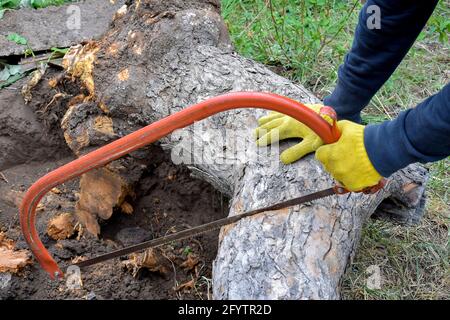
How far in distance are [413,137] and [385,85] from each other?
193cm

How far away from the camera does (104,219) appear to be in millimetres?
2959

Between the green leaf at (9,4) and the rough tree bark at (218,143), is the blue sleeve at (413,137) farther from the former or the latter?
the green leaf at (9,4)

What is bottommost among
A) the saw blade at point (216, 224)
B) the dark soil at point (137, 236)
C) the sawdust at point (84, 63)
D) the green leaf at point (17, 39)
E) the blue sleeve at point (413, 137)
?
the dark soil at point (137, 236)

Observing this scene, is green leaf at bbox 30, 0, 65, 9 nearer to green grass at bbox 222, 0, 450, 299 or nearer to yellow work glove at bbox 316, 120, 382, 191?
green grass at bbox 222, 0, 450, 299

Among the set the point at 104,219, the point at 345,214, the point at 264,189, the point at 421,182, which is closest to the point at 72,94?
the point at 104,219

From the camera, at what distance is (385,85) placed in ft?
12.9

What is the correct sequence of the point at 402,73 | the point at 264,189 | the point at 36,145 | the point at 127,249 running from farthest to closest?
1. the point at 402,73
2. the point at 36,145
3. the point at 127,249
4. the point at 264,189

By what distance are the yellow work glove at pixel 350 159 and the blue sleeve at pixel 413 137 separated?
3 centimetres

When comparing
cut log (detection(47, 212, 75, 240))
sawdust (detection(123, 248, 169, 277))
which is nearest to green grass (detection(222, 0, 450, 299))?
sawdust (detection(123, 248, 169, 277))

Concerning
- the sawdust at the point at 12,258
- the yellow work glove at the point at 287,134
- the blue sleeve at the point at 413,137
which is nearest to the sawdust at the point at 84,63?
→ the sawdust at the point at 12,258

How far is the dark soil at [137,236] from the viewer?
2.64m

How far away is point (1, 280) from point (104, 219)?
58cm

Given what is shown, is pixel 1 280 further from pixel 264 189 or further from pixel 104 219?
pixel 264 189

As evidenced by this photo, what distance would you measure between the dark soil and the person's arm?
864 mm
